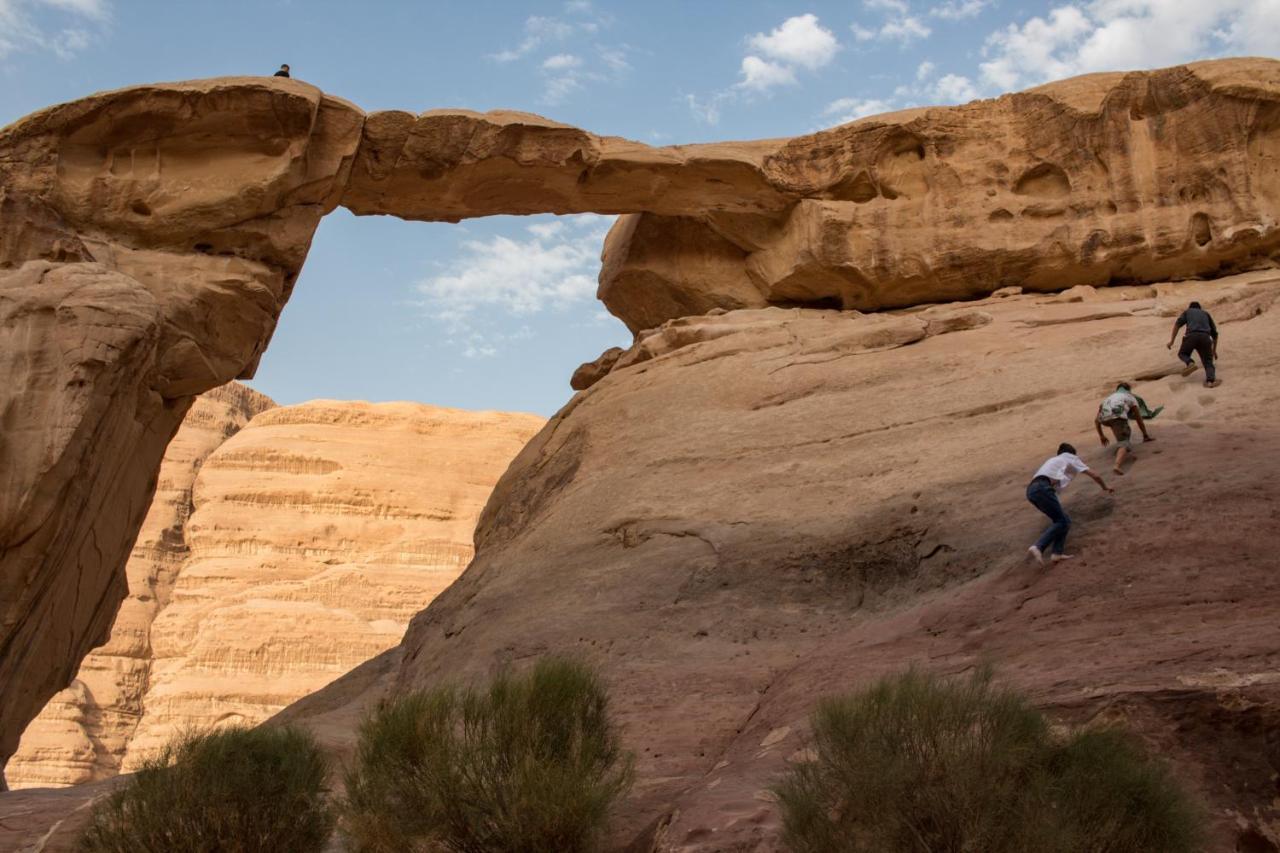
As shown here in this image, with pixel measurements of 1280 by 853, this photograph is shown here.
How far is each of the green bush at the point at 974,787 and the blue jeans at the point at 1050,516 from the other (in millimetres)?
2661

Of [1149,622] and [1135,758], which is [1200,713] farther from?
[1149,622]

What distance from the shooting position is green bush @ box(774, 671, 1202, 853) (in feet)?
23.6

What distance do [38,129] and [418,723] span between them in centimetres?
1205

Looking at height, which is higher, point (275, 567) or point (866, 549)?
point (866, 549)

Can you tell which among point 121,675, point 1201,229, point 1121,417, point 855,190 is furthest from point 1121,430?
point 121,675

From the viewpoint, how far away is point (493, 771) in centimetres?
877

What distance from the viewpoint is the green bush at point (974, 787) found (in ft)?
23.6

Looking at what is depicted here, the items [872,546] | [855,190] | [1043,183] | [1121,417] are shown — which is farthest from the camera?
[855,190]

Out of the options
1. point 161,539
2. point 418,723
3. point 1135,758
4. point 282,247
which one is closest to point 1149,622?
point 1135,758

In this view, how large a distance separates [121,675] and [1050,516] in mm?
37874

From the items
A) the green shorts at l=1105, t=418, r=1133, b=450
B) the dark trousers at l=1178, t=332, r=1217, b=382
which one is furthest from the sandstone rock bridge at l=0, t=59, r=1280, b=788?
the green shorts at l=1105, t=418, r=1133, b=450

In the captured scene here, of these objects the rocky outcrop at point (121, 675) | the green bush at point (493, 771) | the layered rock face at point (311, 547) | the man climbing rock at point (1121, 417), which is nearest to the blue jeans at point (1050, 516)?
the man climbing rock at point (1121, 417)

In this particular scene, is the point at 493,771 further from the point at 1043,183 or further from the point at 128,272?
the point at 1043,183

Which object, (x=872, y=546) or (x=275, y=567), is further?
(x=275, y=567)
